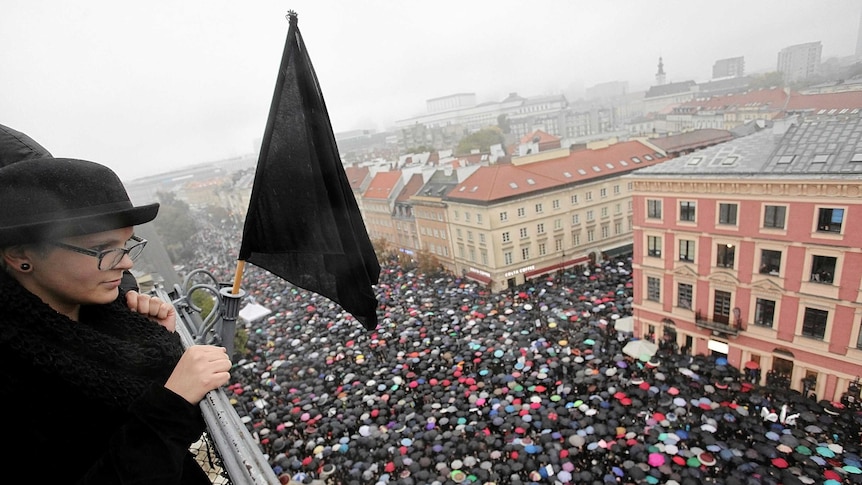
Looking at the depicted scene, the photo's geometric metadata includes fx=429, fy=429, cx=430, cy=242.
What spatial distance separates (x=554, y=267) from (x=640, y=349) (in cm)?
1510

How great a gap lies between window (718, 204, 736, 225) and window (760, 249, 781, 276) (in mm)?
1758

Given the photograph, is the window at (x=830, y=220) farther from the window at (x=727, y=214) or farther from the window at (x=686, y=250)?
the window at (x=686, y=250)

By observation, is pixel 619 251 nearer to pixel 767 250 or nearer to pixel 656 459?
pixel 767 250

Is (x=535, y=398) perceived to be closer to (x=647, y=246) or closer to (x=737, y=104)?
(x=647, y=246)

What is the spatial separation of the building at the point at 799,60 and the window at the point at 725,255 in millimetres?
70278

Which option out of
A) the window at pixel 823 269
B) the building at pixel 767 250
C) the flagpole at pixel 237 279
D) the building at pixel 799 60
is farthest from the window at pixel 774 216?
the building at pixel 799 60

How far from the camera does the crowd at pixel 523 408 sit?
14.6 m

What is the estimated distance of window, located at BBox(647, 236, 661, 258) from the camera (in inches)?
877

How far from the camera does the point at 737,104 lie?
2773 inches

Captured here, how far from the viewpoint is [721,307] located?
20500 millimetres

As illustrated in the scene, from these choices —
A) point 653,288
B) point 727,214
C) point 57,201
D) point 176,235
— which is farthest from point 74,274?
point 176,235

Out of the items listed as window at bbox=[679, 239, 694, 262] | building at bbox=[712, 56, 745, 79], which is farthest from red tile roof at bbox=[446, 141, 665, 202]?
building at bbox=[712, 56, 745, 79]

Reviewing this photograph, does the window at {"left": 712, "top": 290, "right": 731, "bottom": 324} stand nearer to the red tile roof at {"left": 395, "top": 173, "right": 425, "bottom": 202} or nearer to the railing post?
the railing post

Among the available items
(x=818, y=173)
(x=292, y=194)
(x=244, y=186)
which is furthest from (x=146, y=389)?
(x=244, y=186)
